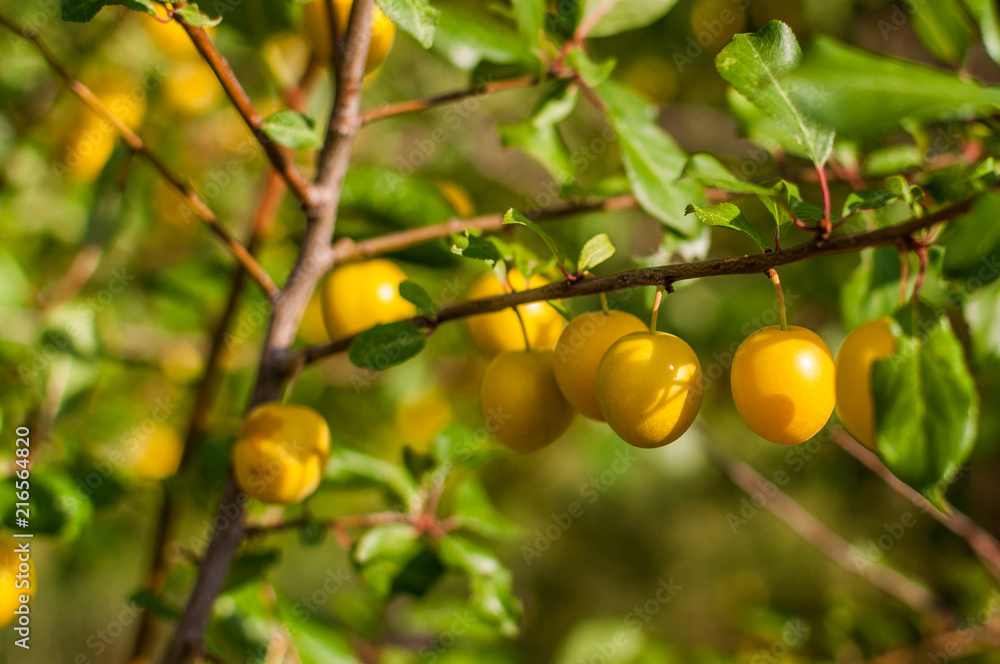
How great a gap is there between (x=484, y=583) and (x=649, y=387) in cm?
Answer: 45

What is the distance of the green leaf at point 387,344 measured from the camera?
0.55 metres

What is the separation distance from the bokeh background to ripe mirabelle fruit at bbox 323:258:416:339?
9 centimetres

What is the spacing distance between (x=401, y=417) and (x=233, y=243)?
1.35 metres

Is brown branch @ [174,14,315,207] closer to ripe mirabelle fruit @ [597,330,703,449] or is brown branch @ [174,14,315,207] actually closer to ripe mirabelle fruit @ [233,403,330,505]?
ripe mirabelle fruit @ [233,403,330,505]

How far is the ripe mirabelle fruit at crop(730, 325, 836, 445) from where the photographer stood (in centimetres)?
48

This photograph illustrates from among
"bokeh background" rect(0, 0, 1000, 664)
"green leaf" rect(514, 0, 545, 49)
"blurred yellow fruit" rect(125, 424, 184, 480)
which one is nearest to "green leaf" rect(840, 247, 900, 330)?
"bokeh background" rect(0, 0, 1000, 664)

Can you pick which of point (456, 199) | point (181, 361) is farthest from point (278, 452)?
point (181, 361)

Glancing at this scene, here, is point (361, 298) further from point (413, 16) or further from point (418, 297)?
point (413, 16)

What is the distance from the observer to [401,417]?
6.43 feet

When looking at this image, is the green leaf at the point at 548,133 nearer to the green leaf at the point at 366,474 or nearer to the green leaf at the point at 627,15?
the green leaf at the point at 627,15

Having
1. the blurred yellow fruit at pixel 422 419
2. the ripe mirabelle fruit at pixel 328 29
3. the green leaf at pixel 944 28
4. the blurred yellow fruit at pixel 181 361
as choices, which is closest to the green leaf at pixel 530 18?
the ripe mirabelle fruit at pixel 328 29

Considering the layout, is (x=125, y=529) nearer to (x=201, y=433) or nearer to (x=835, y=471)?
(x=201, y=433)

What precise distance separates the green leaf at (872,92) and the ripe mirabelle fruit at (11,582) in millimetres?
1024

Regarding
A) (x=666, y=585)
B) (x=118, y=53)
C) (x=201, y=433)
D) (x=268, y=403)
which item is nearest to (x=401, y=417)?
(x=201, y=433)
